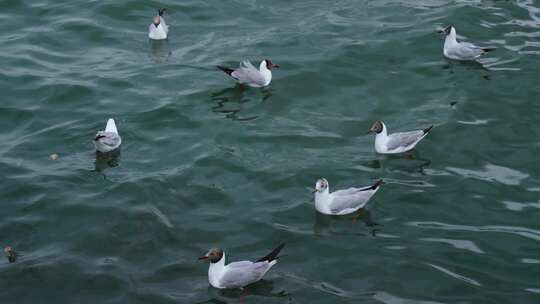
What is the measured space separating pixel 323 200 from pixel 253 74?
19.2ft

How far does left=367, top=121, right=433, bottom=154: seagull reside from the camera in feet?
55.8

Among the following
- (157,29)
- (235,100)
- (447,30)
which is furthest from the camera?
(157,29)

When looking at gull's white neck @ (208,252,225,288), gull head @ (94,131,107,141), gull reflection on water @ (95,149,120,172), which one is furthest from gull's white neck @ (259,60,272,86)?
gull's white neck @ (208,252,225,288)

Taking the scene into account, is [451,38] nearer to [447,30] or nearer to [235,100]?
[447,30]

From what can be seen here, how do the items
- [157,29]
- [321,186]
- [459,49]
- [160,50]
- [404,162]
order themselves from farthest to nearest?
[157,29], [160,50], [459,49], [404,162], [321,186]

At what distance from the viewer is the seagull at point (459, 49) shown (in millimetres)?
20859

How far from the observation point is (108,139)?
1720 centimetres

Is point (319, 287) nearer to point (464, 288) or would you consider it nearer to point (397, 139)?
point (464, 288)

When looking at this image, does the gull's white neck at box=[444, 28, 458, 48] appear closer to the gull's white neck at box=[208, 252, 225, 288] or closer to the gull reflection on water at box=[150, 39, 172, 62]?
the gull reflection on water at box=[150, 39, 172, 62]

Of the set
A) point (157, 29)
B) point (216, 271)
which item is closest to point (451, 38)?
point (157, 29)

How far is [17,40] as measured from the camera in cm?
2353

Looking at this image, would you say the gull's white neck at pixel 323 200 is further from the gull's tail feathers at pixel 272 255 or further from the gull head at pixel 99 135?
the gull head at pixel 99 135

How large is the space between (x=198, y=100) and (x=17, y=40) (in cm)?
667

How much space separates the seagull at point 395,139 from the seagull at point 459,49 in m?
4.41
